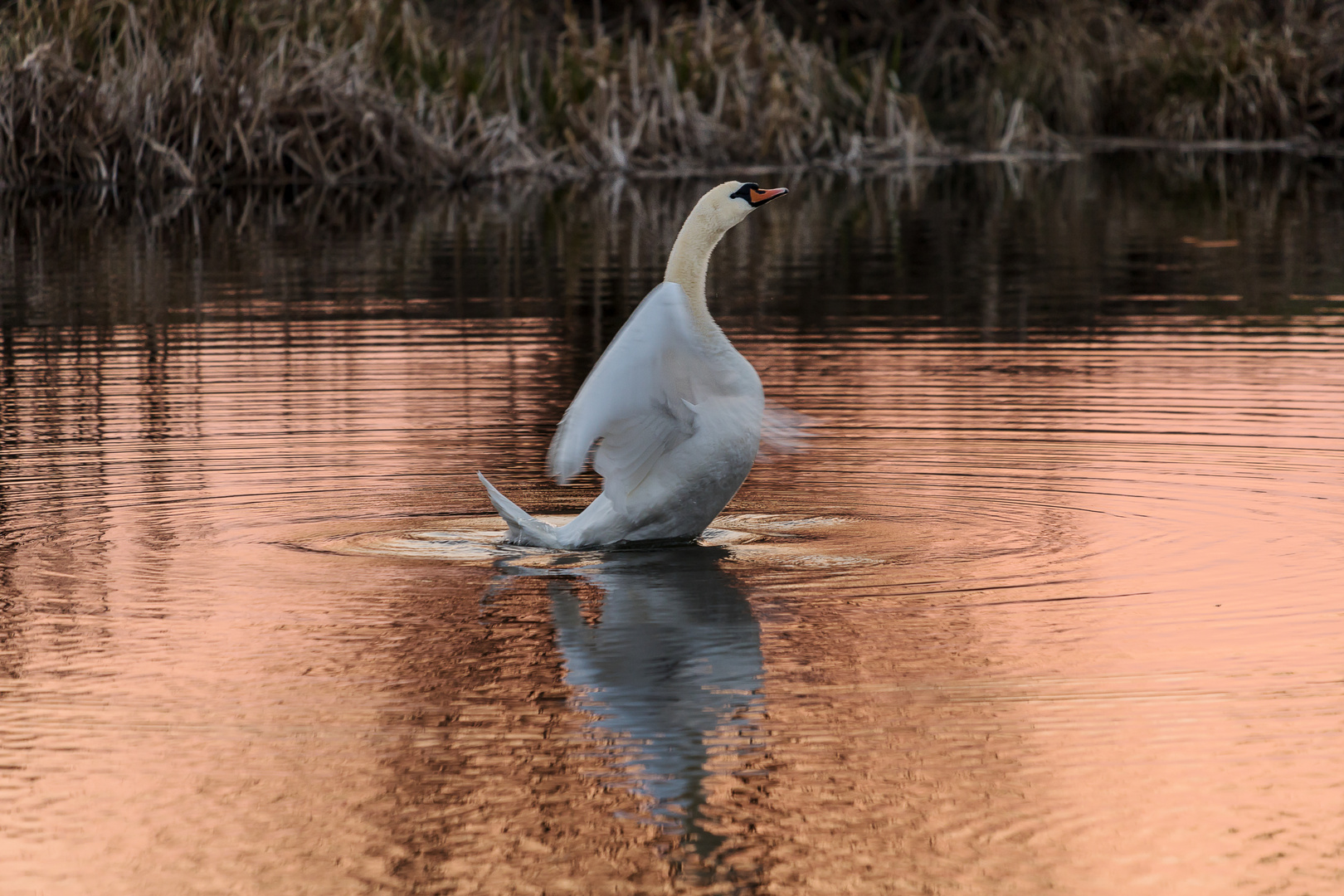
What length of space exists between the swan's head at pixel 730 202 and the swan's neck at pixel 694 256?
27 mm

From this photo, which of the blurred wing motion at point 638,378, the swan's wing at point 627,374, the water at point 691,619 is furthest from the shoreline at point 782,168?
the swan's wing at point 627,374

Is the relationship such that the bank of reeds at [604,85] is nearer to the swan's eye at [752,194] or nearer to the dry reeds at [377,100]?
the dry reeds at [377,100]

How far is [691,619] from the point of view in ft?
19.6

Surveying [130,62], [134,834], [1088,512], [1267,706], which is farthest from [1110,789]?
[130,62]

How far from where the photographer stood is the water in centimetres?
405

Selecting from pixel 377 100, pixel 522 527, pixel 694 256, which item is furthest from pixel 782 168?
pixel 522 527

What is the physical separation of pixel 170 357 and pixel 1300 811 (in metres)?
8.80

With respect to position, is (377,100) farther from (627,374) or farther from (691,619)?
(691,619)

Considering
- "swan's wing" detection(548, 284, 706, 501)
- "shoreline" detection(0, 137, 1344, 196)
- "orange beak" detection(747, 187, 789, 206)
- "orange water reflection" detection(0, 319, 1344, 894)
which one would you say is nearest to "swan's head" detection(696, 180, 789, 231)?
"orange beak" detection(747, 187, 789, 206)

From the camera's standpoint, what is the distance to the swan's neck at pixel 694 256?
702 centimetres

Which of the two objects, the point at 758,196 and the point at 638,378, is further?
the point at 758,196

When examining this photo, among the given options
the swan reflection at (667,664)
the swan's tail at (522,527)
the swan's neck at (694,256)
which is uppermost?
the swan's neck at (694,256)

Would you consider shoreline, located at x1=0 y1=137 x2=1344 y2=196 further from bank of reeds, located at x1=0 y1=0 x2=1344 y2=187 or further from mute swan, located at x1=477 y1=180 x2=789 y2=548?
mute swan, located at x1=477 y1=180 x2=789 y2=548

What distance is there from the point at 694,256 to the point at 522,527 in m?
1.11
